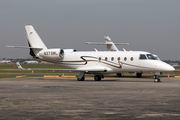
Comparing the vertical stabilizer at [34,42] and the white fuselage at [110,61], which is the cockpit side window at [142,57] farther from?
the vertical stabilizer at [34,42]

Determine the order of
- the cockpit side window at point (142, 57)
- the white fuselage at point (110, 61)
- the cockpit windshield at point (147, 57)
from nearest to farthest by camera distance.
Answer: the white fuselage at point (110, 61) → the cockpit windshield at point (147, 57) → the cockpit side window at point (142, 57)

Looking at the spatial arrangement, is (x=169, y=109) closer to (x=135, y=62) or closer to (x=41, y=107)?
(x=41, y=107)

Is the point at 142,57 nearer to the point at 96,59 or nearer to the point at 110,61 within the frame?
the point at 110,61

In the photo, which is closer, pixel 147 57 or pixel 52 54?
pixel 147 57

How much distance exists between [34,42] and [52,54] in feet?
9.78

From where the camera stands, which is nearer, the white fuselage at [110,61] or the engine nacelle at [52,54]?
the white fuselage at [110,61]

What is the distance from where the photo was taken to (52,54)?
1280 inches

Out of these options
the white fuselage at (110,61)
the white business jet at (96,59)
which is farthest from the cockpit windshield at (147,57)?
the white fuselage at (110,61)

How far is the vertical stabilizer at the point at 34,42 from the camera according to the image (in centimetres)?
3359

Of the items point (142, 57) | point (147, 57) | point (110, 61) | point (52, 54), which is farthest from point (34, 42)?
point (147, 57)

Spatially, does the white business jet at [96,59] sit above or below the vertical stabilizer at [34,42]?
below

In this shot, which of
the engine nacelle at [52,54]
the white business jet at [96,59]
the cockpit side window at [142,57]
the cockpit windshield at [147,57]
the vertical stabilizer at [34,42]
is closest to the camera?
the white business jet at [96,59]

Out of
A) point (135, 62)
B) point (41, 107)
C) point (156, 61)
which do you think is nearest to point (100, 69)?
point (135, 62)

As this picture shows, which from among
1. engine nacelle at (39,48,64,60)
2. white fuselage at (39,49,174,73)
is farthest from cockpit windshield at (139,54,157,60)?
engine nacelle at (39,48,64,60)
